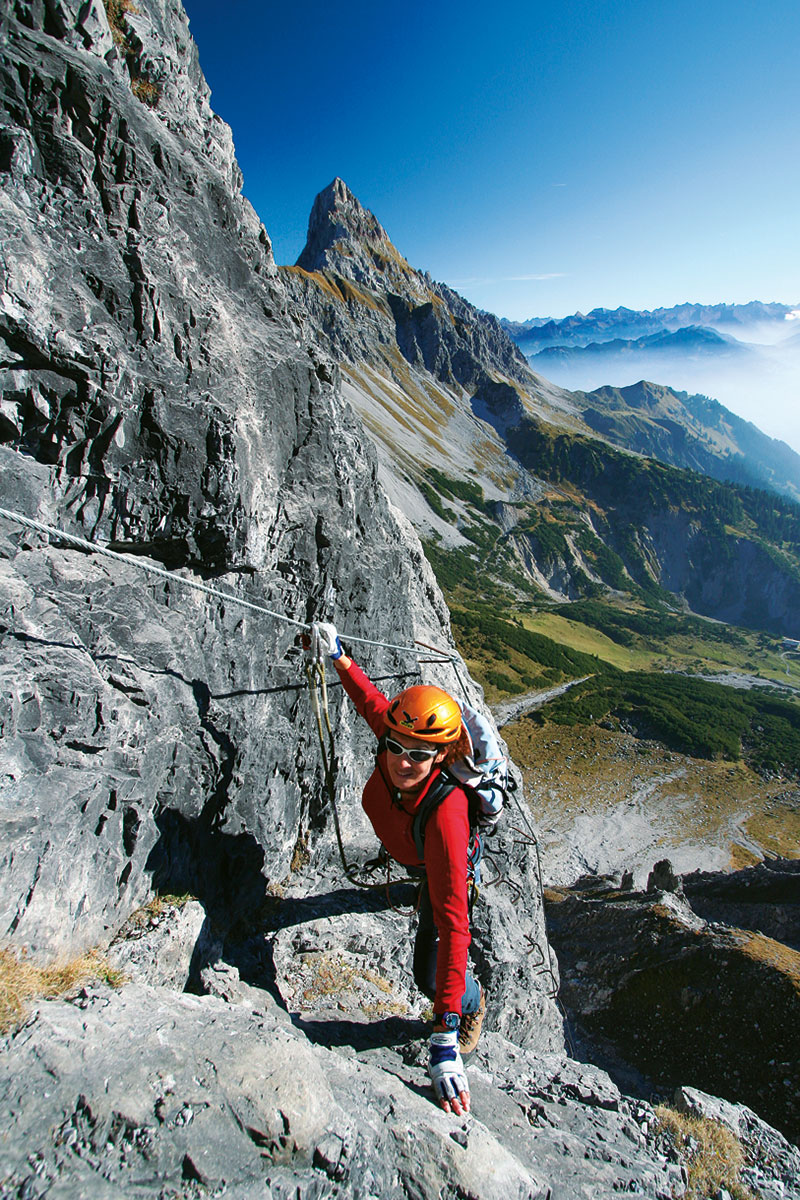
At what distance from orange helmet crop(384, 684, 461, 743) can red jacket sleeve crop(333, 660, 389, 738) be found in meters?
1.18

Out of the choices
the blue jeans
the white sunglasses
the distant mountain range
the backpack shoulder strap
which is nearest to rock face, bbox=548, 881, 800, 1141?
the blue jeans

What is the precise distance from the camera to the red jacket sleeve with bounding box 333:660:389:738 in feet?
23.0

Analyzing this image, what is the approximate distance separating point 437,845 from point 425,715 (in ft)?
4.06

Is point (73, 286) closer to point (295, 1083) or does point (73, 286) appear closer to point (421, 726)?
point (421, 726)

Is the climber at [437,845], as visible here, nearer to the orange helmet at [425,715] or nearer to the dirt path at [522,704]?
the orange helmet at [425,715]

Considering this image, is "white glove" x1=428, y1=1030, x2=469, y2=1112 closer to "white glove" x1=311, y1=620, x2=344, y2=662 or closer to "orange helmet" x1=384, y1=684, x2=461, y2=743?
"orange helmet" x1=384, y1=684, x2=461, y2=743

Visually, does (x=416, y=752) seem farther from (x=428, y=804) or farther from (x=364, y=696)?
(x=364, y=696)

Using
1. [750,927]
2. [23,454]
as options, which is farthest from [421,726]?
[750,927]

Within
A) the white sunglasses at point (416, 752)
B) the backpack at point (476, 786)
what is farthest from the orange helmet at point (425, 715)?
the backpack at point (476, 786)

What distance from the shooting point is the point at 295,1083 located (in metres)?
4.20

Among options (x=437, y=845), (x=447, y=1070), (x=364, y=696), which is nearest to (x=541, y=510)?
(x=364, y=696)

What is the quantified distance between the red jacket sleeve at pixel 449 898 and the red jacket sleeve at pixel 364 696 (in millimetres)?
1782

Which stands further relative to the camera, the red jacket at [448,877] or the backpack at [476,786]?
the backpack at [476,786]

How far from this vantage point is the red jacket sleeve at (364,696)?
7020 millimetres
